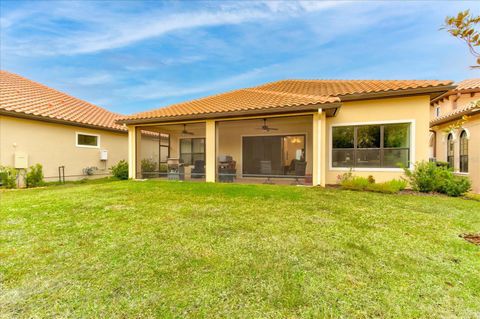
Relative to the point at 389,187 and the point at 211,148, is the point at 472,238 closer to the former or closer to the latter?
the point at 389,187

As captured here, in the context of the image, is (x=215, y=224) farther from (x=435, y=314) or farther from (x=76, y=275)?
(x=435, y=314)

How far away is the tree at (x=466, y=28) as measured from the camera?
3428 millimetres

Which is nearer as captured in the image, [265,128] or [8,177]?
[8,177]

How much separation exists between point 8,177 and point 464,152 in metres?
20.0

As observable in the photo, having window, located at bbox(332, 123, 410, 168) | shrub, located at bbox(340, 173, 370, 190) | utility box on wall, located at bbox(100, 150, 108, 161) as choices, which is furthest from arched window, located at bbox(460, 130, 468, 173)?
utility box on wall, located at bbox(100, 150, 108, 161)

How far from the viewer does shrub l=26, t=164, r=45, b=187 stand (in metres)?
10.3

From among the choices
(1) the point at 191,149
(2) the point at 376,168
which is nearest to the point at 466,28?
(2) the point at 376,168

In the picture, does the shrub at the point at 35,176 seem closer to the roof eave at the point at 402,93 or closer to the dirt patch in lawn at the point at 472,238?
the roof eave at the point at 402,93

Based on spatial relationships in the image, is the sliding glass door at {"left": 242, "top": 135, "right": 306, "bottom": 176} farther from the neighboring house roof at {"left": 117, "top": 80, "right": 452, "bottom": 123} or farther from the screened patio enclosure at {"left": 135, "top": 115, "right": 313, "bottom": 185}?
the neighboring house roof at {"left": 117, "top": 80, "right": 452, "bottom": 123}

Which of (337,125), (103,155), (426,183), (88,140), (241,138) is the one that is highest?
(337,125)

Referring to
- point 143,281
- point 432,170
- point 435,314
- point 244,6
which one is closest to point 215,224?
point 143,281

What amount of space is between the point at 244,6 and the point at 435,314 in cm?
1339

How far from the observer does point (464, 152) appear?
11000mm

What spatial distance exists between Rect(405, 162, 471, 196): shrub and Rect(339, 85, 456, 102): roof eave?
264 cm
